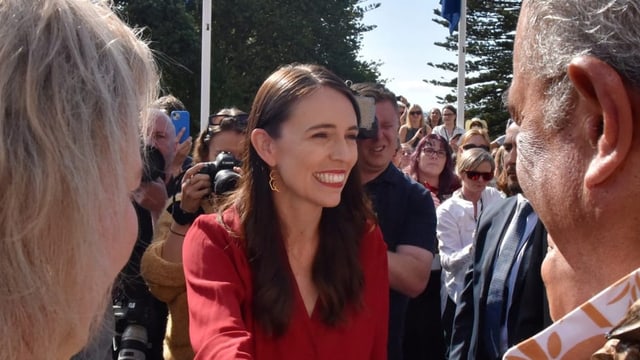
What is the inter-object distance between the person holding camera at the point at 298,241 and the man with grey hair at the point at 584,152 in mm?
1165

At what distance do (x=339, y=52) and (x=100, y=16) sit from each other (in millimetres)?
33337

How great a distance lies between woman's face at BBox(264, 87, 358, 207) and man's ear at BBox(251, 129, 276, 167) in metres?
0.02

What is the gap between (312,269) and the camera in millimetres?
2336

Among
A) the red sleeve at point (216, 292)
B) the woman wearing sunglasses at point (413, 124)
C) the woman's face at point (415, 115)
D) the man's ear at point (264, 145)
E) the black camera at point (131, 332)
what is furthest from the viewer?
the woman's face at point (415, 115)

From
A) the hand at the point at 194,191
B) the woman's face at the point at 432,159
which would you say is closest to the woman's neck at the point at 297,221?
the hand at the point at 194,191

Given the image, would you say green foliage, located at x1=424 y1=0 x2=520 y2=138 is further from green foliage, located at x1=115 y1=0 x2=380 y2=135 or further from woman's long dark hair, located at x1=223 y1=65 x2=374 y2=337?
woman's long dark hair, located at x1=223 y1=65 x2=374 y2=337

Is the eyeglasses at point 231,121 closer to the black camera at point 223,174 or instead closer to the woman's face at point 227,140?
the woman's face at point 227,140

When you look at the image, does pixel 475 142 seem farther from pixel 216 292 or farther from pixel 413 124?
pixel 216 292

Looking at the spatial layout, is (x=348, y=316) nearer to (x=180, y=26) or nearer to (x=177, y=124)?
Answer: (x=177, y=124)

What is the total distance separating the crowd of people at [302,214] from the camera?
35.5 inches

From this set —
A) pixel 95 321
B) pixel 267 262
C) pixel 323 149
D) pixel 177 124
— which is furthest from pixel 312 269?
pixel 177 124

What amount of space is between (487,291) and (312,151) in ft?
2.98

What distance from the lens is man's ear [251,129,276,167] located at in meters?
2.39

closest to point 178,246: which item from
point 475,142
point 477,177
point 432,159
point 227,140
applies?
point 227,140
